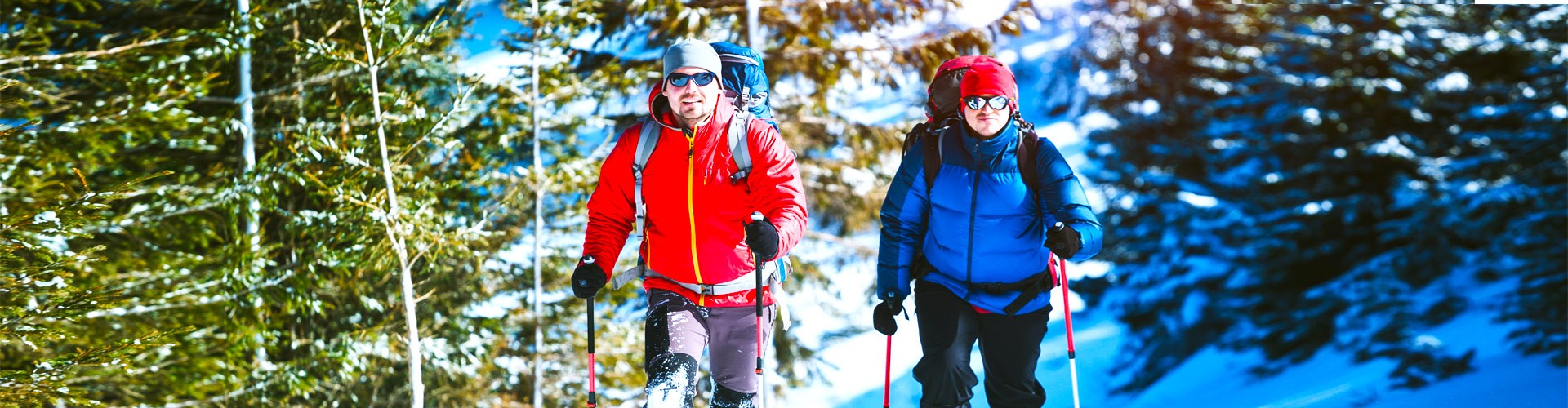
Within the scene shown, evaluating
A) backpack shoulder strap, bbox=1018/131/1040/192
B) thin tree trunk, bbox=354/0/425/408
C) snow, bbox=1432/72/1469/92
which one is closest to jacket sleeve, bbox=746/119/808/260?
backpack shoulder strap, bbox=1018/131/1040/192

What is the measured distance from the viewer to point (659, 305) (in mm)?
3568

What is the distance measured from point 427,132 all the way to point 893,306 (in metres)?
3.55

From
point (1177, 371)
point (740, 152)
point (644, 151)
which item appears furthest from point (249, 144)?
point (1177, 371)

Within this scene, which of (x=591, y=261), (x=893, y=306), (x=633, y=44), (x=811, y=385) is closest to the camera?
(x=591, y=261)

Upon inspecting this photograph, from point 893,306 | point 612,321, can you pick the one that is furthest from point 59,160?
point 893,306

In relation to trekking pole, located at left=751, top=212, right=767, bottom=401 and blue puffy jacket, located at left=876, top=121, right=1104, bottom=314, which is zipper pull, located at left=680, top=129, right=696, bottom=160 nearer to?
trekking pole, located at left=751, top=212, right=767, bottom=401

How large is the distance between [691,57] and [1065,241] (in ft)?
4.51

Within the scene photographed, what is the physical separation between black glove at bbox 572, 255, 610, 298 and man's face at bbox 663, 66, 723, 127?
0.58 meters

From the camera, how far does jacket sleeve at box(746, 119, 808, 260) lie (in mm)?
3412

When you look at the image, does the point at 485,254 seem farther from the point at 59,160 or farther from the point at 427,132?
the point at 59,160

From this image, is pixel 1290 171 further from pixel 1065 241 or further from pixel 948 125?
pixel 1065 241

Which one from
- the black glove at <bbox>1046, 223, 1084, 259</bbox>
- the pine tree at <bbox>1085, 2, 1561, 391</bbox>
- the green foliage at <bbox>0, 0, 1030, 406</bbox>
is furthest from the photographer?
the pine tree at <bbox>1085, 2, 1561, 391</bbox>

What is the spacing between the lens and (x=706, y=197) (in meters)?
3.50

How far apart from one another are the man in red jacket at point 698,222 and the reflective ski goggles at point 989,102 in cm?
67
